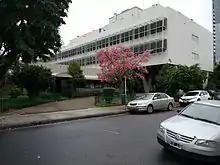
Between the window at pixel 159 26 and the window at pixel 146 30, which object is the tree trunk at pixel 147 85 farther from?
the window at pixel 159 26

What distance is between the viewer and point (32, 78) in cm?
2667

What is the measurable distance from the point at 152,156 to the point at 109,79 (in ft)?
73.6

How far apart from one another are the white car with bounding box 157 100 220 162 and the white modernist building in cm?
3053

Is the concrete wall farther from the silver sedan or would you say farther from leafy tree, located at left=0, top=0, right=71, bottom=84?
leafy tree, located at left=0, top=0, right=71, bottom=84

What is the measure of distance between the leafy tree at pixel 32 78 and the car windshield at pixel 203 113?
1969 centimetres

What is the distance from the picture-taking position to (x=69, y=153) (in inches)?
321

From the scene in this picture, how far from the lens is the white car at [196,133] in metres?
6.62

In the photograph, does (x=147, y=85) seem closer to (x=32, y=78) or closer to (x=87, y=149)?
(x=32, y=78)

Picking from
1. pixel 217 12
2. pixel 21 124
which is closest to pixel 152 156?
pixel 21 124

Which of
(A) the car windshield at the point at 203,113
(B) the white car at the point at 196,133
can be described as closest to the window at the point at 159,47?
(A) the car windshield at the point at 203,113

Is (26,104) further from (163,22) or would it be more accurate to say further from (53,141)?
(163,22)

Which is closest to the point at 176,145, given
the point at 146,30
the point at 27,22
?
the point at 27,22

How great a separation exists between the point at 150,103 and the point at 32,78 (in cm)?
1140

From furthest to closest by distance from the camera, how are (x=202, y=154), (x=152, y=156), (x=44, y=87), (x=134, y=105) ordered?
(x=44, y=87) → (x=134, y=105) → (x=152, y=156) → (x=202, y=154)
